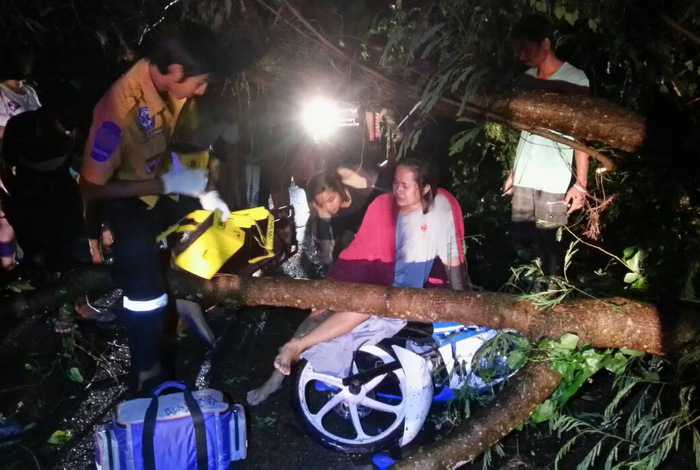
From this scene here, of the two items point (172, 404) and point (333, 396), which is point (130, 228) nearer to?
point (172, 404)

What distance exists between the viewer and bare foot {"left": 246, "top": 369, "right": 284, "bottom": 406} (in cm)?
373

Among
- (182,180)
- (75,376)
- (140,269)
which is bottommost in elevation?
(75,376)

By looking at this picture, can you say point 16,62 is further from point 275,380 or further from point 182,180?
point 275,380

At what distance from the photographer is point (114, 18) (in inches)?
190

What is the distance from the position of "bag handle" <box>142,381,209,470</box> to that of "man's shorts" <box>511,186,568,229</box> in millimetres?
2815

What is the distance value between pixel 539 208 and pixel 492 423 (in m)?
2.10

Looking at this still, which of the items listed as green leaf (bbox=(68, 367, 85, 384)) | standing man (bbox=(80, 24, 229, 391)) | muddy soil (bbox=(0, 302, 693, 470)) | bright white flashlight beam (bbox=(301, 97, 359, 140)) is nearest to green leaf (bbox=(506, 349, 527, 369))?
muddy soil (bbox=(0, 302, 693, 470))

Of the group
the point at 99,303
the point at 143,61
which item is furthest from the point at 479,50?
the point at 99,303

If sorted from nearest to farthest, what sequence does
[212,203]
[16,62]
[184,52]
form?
[184,52], [212,203], [16,62]

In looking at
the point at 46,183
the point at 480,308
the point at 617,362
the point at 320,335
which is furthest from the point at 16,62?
the point at 617,362

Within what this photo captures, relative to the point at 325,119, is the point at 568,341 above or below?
below

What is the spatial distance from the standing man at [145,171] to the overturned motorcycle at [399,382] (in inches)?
41.2

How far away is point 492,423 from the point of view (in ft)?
8.66

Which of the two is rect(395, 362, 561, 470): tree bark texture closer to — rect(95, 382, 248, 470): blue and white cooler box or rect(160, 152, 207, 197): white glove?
rect(95, 382, 248, 470): blue and white cooler box
